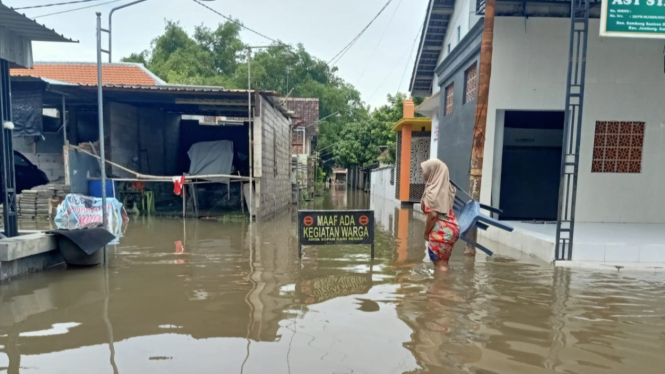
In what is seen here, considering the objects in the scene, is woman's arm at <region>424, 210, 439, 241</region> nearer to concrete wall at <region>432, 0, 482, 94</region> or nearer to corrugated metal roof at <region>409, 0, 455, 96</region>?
concrete wall at <region>432, 0, 482, 94</region>

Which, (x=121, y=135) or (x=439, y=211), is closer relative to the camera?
→ (x=439, y=211)

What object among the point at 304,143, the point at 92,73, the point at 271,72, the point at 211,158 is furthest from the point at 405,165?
the point at 271,72

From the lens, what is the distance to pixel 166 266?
6.59 metres

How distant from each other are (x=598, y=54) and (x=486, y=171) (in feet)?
11.9

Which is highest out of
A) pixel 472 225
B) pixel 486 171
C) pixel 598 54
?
pixel 598 54

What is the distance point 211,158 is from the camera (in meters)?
15.9

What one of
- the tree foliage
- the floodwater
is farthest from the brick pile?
the tree foliage

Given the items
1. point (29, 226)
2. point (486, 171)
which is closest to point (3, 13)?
point (29, 226)

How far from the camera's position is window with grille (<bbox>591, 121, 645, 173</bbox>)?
31.6 feet

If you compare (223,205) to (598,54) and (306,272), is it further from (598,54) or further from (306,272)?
(598,54)

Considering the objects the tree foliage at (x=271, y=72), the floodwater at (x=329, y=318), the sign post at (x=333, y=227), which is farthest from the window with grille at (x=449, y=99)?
the tree foliage at (x=271, y=72)

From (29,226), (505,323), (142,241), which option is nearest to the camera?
(505,323)

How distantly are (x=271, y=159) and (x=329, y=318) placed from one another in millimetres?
11256

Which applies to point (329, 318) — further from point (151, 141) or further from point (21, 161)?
point (151, 141)
